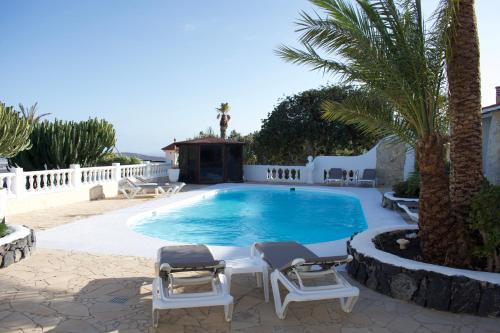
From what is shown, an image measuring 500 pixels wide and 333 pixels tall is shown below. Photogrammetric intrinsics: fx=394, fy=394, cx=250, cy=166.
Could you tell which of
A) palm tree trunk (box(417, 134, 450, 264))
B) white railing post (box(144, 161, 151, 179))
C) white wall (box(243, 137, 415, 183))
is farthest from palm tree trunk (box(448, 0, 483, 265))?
white railing post (box(144, 161, 151, 179))

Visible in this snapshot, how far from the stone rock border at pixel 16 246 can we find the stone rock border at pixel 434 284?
17.9 ft

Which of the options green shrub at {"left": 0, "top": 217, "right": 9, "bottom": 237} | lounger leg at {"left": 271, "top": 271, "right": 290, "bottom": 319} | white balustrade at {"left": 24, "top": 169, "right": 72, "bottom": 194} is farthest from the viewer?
white balustrade at {"left": 24, "top": 169, "right": 72, "bottom": 194}

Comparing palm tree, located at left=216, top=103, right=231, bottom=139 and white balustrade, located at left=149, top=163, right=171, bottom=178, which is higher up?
palm tree, located at left=216, top=103, right=231, bottom=139

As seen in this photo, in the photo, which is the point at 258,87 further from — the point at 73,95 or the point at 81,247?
→ the point at 73,95

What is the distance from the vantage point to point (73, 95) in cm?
3506

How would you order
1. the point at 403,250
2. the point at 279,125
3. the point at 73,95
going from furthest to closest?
the point at 73,95 < the point at 279,125 < the point at 403,250

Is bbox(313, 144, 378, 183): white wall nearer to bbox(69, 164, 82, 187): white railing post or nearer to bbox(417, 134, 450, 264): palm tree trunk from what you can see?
bbox(69, 164, 82, 187): white railing post

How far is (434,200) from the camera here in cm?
554

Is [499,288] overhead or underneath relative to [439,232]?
underneath

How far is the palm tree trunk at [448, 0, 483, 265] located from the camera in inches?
216

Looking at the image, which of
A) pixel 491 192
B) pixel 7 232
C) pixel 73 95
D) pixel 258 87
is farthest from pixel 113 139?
pixel 491 192

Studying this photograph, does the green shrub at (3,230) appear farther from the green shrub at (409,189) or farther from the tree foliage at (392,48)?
the green shrub at (409,189)

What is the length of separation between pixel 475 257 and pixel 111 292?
4.94 metres

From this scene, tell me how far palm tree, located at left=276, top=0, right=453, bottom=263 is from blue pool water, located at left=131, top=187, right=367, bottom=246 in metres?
4.86
